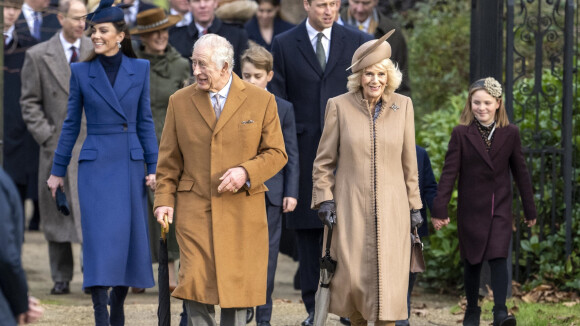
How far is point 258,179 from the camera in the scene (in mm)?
6684

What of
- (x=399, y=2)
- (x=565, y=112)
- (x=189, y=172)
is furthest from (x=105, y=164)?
(x=399, y=2)

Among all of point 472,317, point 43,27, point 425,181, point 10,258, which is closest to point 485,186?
point 425,181

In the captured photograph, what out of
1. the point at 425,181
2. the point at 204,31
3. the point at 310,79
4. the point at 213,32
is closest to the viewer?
the point at 425,181

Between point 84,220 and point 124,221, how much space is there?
0.25 m

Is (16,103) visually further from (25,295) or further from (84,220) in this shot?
(25,295)

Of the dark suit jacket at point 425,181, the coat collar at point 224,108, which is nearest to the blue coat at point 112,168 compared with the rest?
the coat collar at point 224,108

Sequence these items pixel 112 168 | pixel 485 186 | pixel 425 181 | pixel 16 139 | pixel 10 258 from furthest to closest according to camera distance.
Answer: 1. pixel 16 139
2. pixel 425 181
3. pixel 485 186
4. pixel 112 168
5. pixel 10 258

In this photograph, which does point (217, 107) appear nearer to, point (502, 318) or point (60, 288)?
point (502, 318)

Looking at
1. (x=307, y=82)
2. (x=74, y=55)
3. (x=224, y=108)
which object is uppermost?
(x=74, y=55)

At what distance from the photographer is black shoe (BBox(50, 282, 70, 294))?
10203mm

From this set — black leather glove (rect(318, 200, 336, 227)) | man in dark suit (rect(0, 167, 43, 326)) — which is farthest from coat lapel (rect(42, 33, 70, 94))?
man in dark suit (rect(0, 167, 43, 326))

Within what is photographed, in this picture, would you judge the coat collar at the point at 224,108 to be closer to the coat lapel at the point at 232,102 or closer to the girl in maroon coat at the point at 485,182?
the coat lapel at the point at 232,102

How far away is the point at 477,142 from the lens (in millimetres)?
8266

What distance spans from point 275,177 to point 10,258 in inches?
147
